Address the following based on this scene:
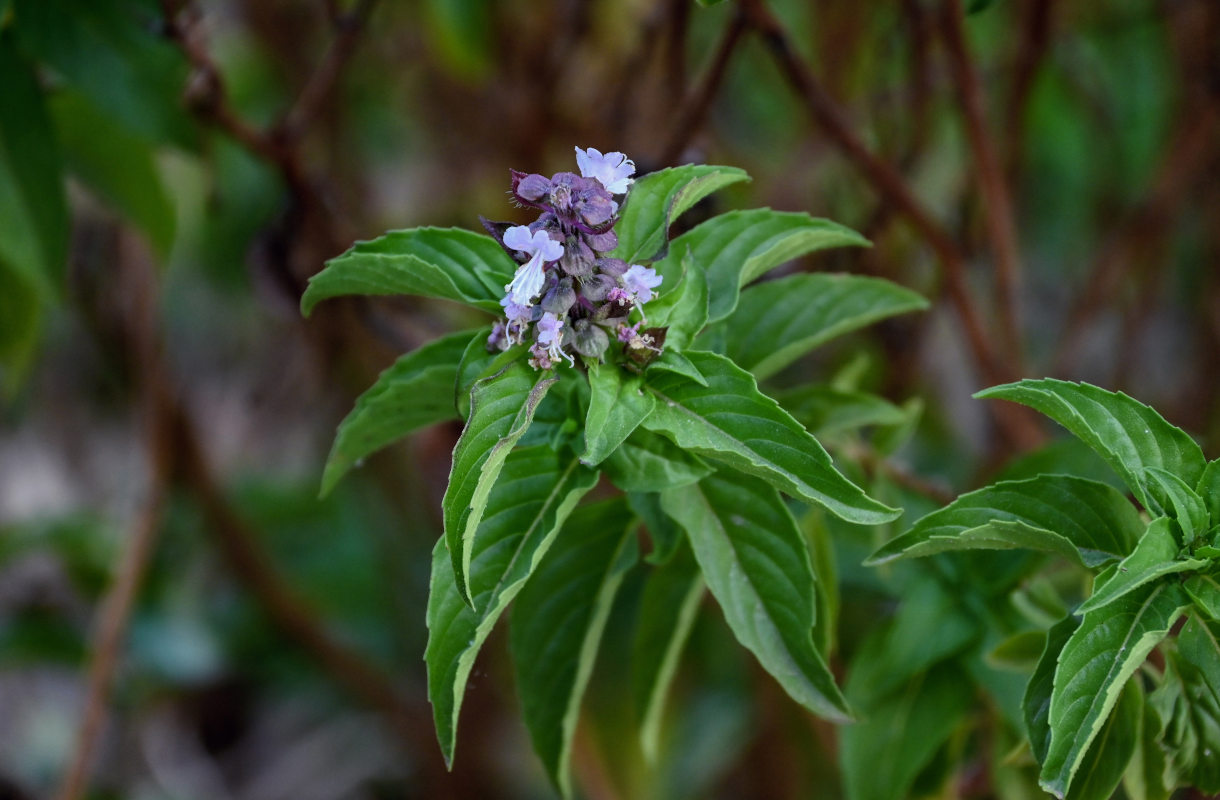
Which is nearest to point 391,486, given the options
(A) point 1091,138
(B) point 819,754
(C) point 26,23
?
(B) point 819,754

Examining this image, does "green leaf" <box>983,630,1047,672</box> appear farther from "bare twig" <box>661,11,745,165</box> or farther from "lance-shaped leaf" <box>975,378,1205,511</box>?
"bare twig" <box>661,11,745,165</box>

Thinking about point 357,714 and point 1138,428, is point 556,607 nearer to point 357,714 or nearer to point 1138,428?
point 1138,428

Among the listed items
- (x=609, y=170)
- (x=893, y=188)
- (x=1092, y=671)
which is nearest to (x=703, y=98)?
(x=893, y=188)

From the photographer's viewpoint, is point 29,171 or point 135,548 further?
point 135,548

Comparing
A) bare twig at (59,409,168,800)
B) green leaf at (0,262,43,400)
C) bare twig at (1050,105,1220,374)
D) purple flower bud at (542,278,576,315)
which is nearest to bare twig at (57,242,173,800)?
bare twig at (59,409,168,800)

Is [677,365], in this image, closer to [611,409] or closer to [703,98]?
[611,409]

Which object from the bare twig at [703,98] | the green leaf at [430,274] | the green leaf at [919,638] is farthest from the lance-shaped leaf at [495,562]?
the bare twig at [703,98]
